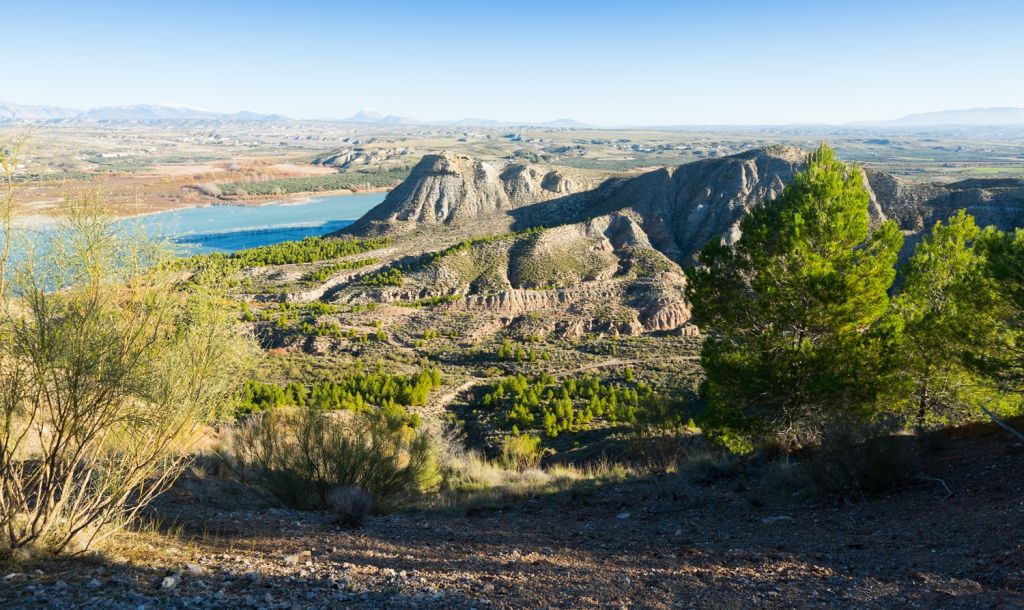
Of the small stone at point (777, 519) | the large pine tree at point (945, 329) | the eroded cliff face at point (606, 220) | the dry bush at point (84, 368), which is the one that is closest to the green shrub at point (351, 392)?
the eroded cliff face at point (606, 220)

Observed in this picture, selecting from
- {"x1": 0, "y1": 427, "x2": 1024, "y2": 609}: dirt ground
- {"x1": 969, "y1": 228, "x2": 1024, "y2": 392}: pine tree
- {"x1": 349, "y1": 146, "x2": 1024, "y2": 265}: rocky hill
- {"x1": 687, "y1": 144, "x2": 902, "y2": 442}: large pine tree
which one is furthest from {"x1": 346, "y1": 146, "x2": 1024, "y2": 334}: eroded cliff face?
{"x1": 0, "y1": 427, "x2": 1024, "y2": 609}: dirt ground

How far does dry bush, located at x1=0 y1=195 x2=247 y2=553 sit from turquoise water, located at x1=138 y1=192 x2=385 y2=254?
86357mm

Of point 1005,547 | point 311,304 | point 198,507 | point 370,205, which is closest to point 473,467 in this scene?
point 198,507

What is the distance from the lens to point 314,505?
11.4 metres

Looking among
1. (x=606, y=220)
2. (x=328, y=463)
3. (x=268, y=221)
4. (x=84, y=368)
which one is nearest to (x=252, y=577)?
(x=84, y=368)

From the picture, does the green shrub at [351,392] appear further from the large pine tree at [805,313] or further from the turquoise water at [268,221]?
the turquoise water at [268,221]

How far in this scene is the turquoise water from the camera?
9975 centimetres

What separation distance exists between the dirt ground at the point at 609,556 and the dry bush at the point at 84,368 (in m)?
0.70

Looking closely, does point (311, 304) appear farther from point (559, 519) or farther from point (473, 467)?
point (559, 519)

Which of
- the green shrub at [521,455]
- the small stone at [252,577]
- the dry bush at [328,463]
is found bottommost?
the green shrub at [521,455]

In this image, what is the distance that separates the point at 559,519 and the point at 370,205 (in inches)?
5560

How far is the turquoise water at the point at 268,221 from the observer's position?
9975cm

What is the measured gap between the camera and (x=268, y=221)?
12294 centimetres

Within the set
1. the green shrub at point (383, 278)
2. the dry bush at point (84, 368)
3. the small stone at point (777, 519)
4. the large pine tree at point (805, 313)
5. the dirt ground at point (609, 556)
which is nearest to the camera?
the dirt ground at point (609, 556)
